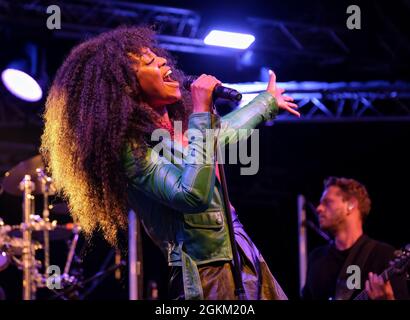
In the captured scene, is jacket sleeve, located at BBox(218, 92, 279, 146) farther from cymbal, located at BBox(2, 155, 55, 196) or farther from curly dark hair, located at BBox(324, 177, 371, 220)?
curly dark hair, located at BBox(324, 177, 371, 220)

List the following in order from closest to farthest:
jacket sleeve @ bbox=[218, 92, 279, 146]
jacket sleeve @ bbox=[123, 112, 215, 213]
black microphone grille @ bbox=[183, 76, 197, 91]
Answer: jacket sleeve @ bbox=[123, 112, 215, 213]
black microphone grille @ bbox=[183, 76, 197, 91]
jacket sleeve @ bbox=[218, 92, 279, 146]

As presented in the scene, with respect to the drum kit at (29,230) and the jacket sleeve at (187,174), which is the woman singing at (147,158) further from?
the drum kit at (29,230)

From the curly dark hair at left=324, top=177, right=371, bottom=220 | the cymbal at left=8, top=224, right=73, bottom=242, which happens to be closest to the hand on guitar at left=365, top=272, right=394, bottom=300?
the curly dark hair at left=324, top=177, right=371, bottom=220

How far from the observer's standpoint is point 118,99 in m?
2.46

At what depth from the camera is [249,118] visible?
2.72 metres

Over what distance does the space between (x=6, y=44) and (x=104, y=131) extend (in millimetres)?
5067

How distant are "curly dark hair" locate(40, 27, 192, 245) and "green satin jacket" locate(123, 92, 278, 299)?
7 cm

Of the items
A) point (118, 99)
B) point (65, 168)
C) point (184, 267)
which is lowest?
point (184, 267)

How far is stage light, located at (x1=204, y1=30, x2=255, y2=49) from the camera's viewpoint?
22.6 feet

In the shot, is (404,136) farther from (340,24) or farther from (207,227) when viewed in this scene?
(207,227)

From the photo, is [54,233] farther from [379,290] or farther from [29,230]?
[379,290]

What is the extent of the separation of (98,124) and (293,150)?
7.36 meters

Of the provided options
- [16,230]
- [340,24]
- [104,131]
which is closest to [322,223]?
[340,24]

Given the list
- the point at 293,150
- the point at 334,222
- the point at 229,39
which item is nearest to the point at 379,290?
the point at 334,222
